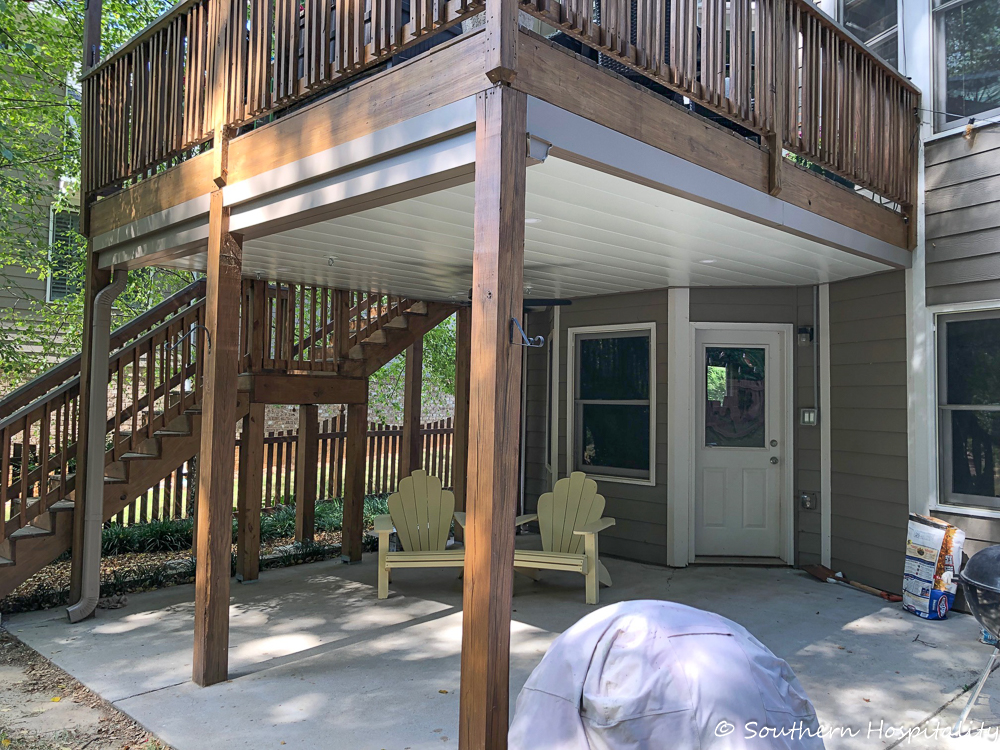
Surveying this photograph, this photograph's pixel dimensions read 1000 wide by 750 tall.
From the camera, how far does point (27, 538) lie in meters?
4.84

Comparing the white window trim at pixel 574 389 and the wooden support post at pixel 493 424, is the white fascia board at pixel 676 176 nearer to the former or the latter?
the wooden support post at pixel 493 424

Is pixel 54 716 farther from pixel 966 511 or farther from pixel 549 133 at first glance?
pixel 966 511

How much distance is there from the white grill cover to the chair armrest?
355cm

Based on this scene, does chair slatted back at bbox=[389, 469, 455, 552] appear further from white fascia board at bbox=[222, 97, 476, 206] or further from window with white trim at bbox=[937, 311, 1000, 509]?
window with white trim at bbox=[937, 311, 1000, 509]

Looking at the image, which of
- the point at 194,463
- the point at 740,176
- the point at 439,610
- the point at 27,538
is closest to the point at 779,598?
the point at 439,610

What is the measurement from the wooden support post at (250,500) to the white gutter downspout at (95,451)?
106cm

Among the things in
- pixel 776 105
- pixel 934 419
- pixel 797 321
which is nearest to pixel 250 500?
pixel 776 105

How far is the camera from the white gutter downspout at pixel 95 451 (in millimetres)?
4891

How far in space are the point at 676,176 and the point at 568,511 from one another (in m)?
3.08

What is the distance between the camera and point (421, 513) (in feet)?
18.4

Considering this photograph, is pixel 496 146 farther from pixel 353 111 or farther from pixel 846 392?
pixel 846 392

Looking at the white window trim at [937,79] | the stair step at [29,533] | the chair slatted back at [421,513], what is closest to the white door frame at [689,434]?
the white window trim at [937,79]

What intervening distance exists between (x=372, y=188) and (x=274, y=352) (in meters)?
3.39

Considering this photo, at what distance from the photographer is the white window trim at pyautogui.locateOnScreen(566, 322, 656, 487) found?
648 cm
